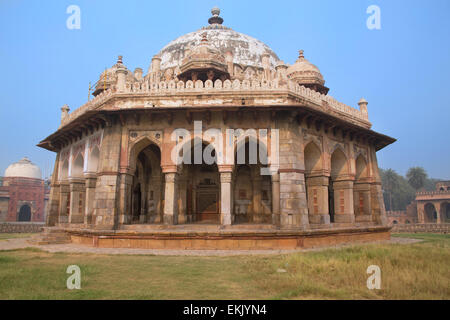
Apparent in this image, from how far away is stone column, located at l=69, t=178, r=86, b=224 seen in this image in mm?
16531

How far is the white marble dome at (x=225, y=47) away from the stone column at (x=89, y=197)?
10.4 meters

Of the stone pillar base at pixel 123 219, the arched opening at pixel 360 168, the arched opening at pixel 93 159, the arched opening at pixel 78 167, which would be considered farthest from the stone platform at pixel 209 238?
the arched opening at pixel 360 168

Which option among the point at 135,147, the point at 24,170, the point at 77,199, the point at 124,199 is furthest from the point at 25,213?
the point at 135,147

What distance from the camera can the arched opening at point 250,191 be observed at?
16453mm

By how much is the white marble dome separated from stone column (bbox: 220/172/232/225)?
11398 millimetres

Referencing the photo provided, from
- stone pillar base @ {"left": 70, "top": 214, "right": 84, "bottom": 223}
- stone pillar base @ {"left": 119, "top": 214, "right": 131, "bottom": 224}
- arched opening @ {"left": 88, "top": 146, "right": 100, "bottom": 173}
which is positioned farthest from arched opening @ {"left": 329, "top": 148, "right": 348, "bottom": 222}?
stone pillar base @ {"left": 70, "top": 214, "right": 84, "bottom": 223}

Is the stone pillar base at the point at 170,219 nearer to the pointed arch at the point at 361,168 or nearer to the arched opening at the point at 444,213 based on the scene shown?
the pointed arch at the point at 361,168

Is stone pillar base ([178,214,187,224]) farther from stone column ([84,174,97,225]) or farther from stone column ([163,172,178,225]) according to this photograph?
stone column ([84,174,97,225])

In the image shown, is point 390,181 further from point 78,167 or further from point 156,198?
point 78,167

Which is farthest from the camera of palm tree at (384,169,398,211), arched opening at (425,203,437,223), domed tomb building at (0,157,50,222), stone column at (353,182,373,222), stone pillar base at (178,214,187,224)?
palm tree at (384,169,398,211)

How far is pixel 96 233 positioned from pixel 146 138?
13.5 ft

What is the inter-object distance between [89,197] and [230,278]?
34.4ft
